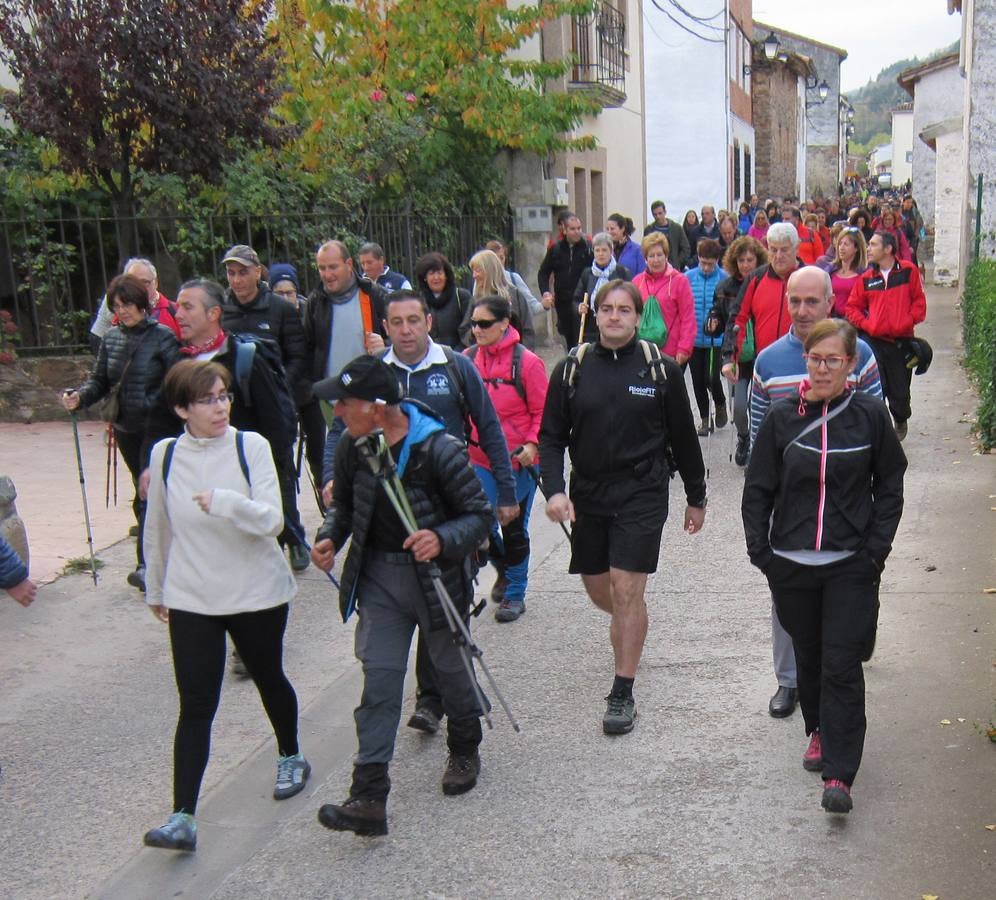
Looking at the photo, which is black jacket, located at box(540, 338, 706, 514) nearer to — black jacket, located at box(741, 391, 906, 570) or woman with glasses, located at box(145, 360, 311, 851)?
black jacket, located at box(741, 391, 906, 570)

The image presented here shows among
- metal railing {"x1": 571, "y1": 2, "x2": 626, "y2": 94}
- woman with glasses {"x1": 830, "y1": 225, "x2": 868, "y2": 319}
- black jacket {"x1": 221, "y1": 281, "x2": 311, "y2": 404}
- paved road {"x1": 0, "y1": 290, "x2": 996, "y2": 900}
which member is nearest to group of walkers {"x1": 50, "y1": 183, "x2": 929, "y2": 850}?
paved road {"x1": 0, "y1": 290, "x2": 996, "y2": 900}

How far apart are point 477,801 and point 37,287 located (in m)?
9.14

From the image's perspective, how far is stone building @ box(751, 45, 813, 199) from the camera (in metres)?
41.0

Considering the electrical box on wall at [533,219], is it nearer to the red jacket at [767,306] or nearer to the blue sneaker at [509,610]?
the red jacket at [767,306]

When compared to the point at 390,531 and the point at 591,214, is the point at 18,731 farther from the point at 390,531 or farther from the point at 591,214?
the point at 591,214

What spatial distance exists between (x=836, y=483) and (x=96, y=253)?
983 centimetres

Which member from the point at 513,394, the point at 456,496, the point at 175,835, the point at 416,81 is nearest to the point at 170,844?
the point at 175,835

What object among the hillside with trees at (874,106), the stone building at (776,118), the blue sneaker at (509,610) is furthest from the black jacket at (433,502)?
the hillside with trees at (874,106)

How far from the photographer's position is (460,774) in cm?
454

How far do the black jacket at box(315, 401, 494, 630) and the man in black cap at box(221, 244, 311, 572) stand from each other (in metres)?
2.45

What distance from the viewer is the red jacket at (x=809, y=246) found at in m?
15.2

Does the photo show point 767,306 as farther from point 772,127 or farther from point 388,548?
point 772,127

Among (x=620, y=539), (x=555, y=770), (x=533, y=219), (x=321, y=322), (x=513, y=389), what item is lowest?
(x=555, y=770)

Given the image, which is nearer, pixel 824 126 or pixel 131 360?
pixel 131 360
